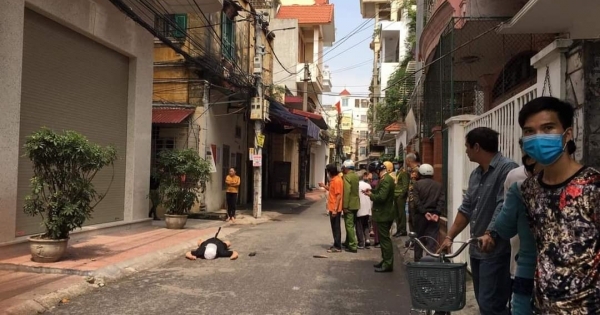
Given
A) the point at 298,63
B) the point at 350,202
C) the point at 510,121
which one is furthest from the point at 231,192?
the point at 298,63

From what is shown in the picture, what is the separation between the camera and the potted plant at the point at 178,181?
12438 mm

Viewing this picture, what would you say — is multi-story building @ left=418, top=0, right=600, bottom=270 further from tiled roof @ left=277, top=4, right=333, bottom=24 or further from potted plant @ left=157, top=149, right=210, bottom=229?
tiled roof @ left=277, top=4, right=333, bottom=24

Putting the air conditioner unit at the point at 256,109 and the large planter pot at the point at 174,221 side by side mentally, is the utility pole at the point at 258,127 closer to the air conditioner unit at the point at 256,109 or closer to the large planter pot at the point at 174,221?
the air conditioner unit at the point at 256,109

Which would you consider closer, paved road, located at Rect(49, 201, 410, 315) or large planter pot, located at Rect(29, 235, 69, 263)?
paved road, located at Rect(49, 201, 410, 315)

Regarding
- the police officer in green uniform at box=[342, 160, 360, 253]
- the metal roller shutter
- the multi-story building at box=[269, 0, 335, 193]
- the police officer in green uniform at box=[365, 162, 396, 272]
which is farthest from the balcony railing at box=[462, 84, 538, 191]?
the multi-story building at box=[269, 0, 335, 193]

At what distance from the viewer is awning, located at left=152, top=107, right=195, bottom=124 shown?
14.5 m

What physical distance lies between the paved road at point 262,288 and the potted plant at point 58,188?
1.25 m

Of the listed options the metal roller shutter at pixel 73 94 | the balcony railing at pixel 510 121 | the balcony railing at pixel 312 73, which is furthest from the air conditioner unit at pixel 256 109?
the balcony railing at pixel 312 73

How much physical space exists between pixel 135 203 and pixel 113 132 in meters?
1.79

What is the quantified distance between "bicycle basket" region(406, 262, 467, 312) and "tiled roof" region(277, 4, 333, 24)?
2988cm

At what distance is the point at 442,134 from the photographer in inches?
354

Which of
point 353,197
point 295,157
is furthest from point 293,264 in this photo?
point 295,157

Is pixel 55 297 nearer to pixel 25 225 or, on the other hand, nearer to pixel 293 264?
pixel 25 225

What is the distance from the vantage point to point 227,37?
17906 mm
